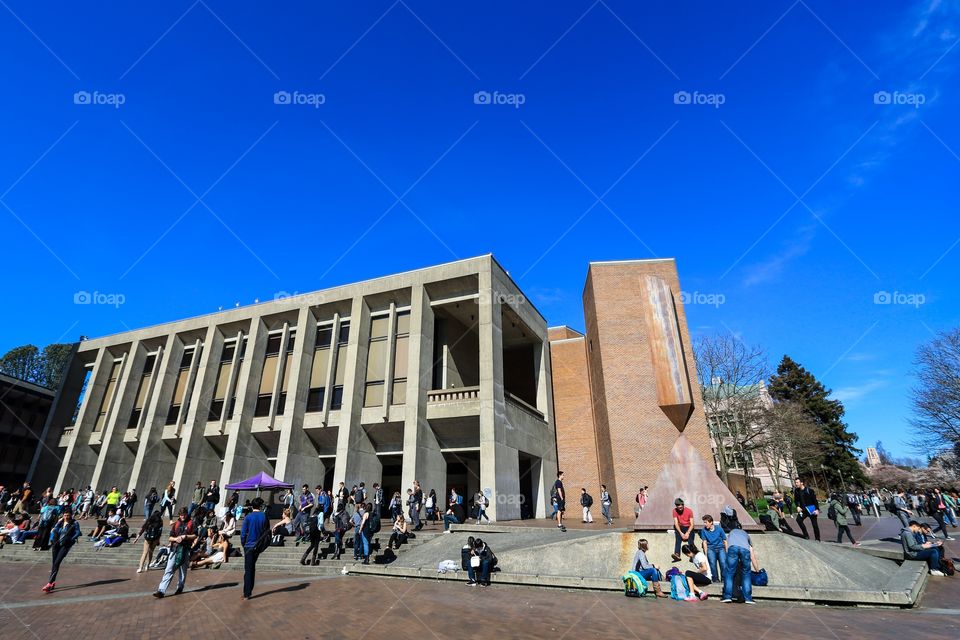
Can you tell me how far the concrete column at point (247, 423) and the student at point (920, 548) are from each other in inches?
1160

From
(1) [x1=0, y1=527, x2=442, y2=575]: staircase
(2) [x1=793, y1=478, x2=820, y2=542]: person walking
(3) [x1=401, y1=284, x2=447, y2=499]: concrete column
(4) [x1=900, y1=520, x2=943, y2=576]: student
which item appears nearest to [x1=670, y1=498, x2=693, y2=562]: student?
(4) [x1=900, y1=520, x2=943, y2=576]: student

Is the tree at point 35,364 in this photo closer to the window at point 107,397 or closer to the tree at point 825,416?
the window at point 107,397

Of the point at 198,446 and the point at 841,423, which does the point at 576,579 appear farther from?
the point at 841,423

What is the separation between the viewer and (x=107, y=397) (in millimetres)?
34906

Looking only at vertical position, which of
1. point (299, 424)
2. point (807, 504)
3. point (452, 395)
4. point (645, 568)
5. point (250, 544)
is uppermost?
point (452, 395)

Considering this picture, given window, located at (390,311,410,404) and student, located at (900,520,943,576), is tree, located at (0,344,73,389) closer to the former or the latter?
window, located at (390,311,410,404)

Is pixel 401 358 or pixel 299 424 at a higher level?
pixel 401 358

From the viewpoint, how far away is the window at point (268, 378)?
1134 inches

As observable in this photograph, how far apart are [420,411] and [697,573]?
16.2 m

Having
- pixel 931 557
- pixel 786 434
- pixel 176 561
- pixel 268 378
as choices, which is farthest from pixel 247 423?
Result: pixel 786 434

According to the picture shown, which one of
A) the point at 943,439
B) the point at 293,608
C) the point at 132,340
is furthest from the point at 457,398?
the point at 943,439

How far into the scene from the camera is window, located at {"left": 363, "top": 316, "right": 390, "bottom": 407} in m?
25.8

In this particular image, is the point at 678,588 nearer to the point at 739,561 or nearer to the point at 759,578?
the point at 739,561

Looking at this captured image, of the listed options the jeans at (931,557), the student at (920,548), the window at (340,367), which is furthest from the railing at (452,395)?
the jeans at (931,557)
